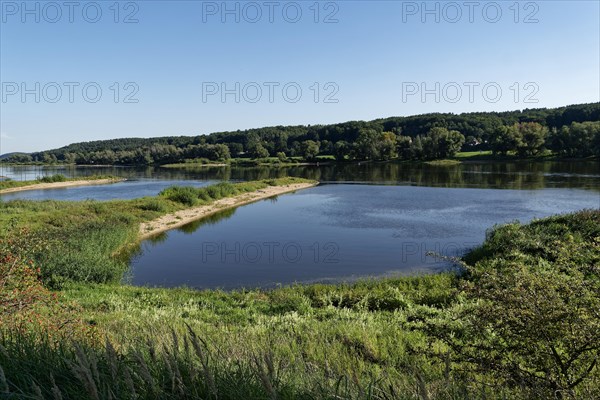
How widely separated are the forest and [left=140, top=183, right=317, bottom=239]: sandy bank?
72.8 meters

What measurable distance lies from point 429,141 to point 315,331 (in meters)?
115

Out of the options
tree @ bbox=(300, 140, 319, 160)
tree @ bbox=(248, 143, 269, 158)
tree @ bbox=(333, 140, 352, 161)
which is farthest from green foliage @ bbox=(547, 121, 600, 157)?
tree @ bbox=(248, 143, 269, 158)

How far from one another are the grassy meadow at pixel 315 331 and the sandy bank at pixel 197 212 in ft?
26.2

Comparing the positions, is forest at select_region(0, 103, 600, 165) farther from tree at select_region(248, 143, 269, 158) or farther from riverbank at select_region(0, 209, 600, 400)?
riverbank at select_region(0, 209, 600, 400)

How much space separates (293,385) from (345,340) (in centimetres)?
516

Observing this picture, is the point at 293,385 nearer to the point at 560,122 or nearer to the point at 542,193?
the point at 542,193

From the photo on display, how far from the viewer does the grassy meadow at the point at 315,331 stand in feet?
12.2

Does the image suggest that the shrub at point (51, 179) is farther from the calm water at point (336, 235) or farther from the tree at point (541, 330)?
the tree at point (541, 330)

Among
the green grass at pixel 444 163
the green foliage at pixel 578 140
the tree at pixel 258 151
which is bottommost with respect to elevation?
the green grass at pixel 444 163

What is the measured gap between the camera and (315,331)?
9.42 metres

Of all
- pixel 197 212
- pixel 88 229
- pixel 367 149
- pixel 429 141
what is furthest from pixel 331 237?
pixel 367 149

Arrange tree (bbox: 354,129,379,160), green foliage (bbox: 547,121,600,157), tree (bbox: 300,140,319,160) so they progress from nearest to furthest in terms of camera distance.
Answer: green foliage (bbox: 547,121,600,157) → tree (bbox: 354,129,379,160) → tree (bbox: 300,140,319,160)

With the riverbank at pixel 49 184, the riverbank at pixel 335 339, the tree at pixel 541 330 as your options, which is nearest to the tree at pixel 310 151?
the riverbank at pixel 49 184

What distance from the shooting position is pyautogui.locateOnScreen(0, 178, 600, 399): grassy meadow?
3.72m
